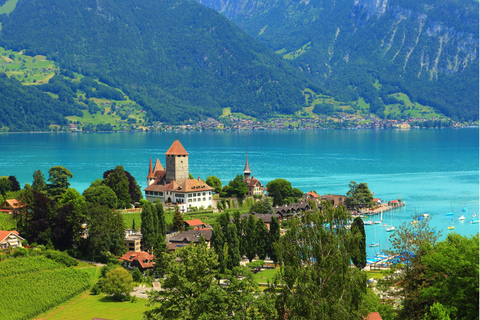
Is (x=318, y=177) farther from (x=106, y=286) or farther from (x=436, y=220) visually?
Answer: (x=106, y=286)

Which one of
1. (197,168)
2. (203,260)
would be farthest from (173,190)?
(197,168)

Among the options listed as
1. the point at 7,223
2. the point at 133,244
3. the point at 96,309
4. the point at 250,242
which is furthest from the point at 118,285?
the point at 7,223

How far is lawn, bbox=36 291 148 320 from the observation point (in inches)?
1542

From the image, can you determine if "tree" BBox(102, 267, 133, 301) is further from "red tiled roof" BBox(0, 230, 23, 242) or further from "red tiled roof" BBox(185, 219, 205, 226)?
"red tiled roof" BBox(185, 219, 205, 226)

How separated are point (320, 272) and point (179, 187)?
56519 mm

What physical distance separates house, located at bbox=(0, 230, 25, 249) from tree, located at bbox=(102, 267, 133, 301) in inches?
513

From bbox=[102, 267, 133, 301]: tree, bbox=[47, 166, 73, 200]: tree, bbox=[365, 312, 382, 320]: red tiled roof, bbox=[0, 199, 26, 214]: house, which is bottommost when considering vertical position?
bbox=[102, 267, 133, 301]: tree

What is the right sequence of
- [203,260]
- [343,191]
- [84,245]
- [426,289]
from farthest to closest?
[343,191] → [84,245] → [203,260] → [426,289]

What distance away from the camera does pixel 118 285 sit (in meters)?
43.0

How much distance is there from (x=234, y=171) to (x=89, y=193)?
66.8 m

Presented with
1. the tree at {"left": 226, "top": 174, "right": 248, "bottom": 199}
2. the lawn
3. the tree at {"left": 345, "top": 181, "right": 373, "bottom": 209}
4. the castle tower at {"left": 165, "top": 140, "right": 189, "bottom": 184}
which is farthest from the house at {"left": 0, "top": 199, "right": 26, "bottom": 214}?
the tree at {"left": 345, "top": 181, "right": 373, "bottom": 209}

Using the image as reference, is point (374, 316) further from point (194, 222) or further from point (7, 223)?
point (7, 223)

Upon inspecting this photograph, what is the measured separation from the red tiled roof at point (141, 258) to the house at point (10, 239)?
978cm

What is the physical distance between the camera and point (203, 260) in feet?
79.7
